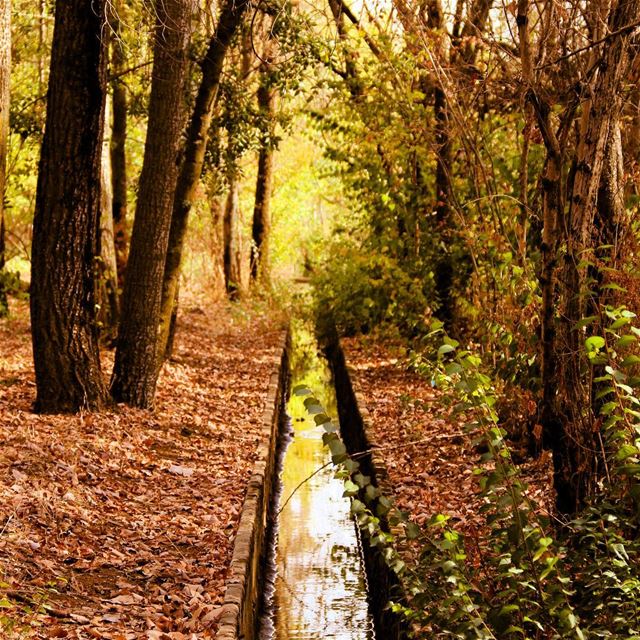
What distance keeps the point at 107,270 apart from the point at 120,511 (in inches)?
279

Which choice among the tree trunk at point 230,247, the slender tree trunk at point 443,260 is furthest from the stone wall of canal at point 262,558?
the tree trunk at point 230,247

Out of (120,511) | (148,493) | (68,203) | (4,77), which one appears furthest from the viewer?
(4,77)

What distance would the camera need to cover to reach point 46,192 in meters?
8.95

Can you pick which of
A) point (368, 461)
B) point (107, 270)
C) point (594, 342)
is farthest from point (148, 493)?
point (107, 270)

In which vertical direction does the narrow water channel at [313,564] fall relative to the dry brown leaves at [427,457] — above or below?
below

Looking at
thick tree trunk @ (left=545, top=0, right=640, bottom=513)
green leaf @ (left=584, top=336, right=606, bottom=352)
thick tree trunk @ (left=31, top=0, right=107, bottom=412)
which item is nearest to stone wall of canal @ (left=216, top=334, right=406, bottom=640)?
thick tree trunk @ (left=545, top=0, right=640, bottom=513)

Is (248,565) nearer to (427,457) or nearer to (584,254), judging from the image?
(584,254)

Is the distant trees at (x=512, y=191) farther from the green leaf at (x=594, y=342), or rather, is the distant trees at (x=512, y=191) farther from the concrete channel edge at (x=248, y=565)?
the concrete channel edge at (x=248, y=565)

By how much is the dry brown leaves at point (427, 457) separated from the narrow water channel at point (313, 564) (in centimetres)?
86

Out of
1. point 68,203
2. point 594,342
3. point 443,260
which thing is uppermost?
point 68,203

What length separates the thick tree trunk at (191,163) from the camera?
11.9 m

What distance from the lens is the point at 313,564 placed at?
A: 29.0 ft

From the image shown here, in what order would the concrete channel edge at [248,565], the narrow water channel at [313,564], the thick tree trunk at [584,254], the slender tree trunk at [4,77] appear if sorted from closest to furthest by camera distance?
the concrete channel edge at [248,565] → the thick tree trunk at [584,254] → the narrow water channel at [313,564] → the slender tree trunk at [4,77]

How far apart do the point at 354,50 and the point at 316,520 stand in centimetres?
721
